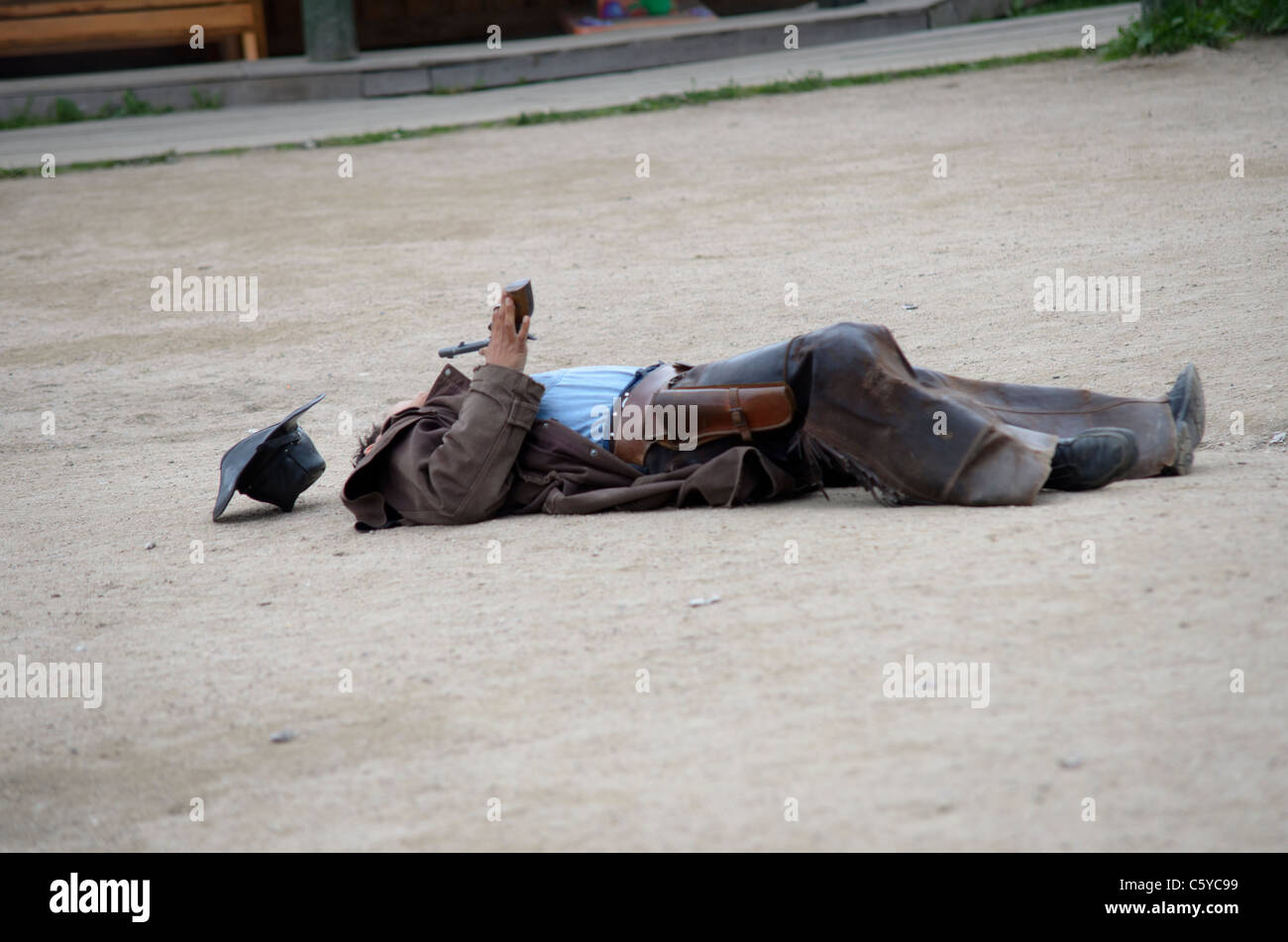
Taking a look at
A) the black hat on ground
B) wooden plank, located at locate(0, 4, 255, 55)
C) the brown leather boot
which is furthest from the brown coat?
wooden plank, located at locate(0, 4, 255, 55)

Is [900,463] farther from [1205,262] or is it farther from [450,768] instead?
[1205,262]

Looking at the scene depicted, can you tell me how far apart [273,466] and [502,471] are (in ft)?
3.13

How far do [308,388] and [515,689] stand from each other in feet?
11.1

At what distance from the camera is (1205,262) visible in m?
5.65

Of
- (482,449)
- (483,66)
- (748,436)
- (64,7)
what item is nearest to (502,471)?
(482,449)

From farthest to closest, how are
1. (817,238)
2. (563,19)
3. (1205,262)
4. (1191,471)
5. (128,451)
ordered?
(563,19) → (817,238) → (1205,262) → (128,451) → (1191,471)

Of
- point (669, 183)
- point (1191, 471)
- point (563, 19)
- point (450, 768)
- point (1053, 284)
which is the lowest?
point (450, 768)

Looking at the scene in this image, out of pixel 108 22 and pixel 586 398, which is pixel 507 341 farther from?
pixel 108 22

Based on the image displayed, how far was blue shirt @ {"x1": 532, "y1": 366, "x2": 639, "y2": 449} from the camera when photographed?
3766 mm

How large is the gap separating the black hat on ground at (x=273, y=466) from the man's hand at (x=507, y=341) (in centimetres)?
76

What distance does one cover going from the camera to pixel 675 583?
3.18 metres

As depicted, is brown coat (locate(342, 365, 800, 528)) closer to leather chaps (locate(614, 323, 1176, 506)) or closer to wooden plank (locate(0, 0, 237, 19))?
leather chaps (locate(614, 323, 1176, 506))

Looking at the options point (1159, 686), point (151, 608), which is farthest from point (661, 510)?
point (1159, 686)

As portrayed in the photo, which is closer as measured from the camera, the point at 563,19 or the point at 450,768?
the point at 450,768
